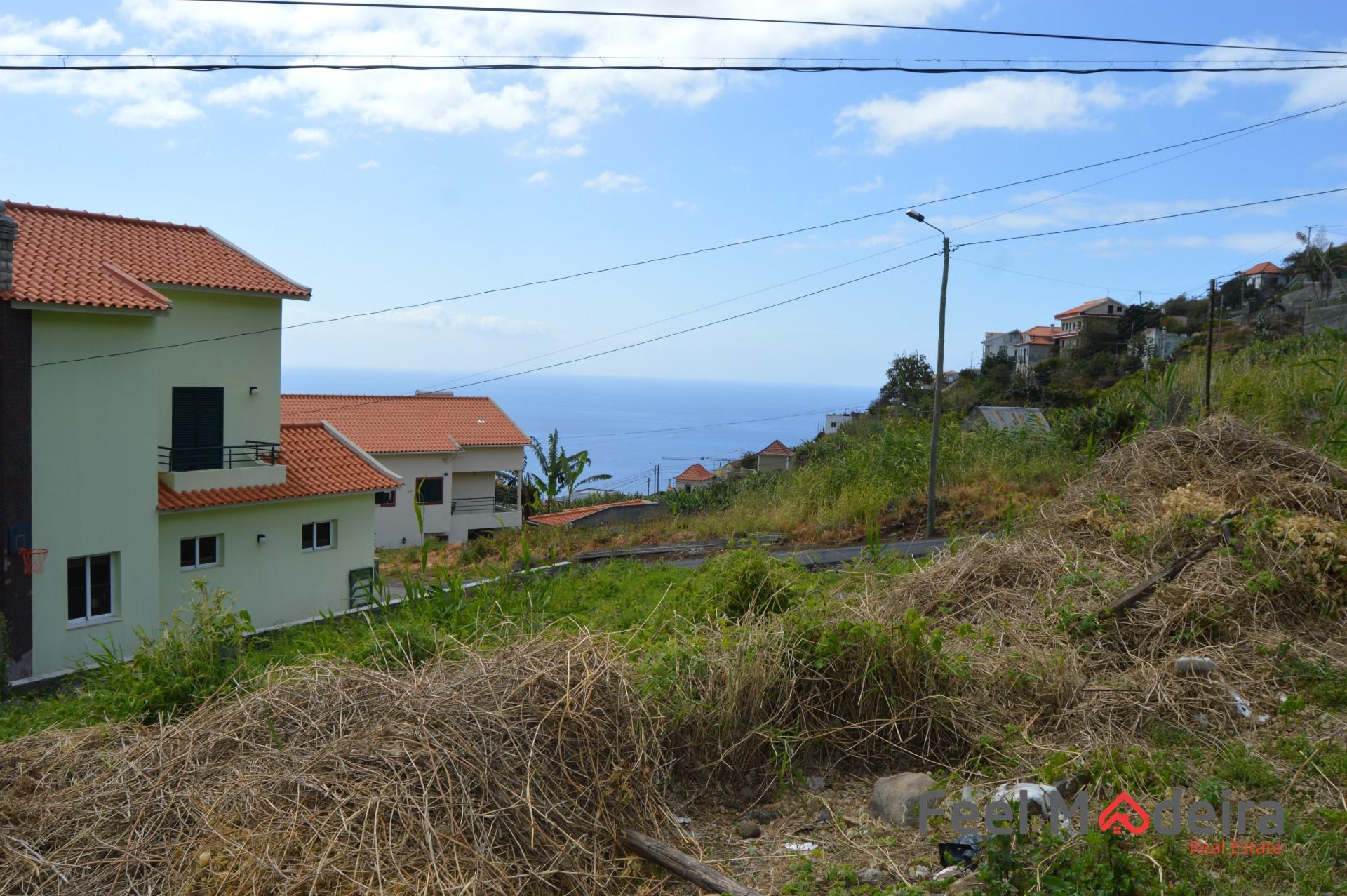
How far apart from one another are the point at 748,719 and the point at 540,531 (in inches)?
→ 753

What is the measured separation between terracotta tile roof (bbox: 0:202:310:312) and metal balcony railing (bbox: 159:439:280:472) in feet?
10.0

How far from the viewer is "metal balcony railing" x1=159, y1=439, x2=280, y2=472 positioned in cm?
1689

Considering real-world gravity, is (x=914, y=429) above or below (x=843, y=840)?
above

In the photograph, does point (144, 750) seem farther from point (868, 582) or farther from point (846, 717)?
point (868, 582)

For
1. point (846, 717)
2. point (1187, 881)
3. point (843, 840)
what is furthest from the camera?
point (846, 717)

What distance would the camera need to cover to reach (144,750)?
192 inches

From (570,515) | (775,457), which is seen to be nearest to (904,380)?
(775,457)

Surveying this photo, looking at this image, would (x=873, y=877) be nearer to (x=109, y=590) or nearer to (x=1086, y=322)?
(x=109, y=590)

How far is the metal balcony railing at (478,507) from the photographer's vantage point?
40.2 meters

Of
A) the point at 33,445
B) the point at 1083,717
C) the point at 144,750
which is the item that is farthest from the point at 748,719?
the point at 33,445

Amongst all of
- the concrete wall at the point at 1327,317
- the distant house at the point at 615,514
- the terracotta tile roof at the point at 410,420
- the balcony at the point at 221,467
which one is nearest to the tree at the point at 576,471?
the distant house at the point at 615,514

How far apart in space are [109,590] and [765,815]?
13433 mm
